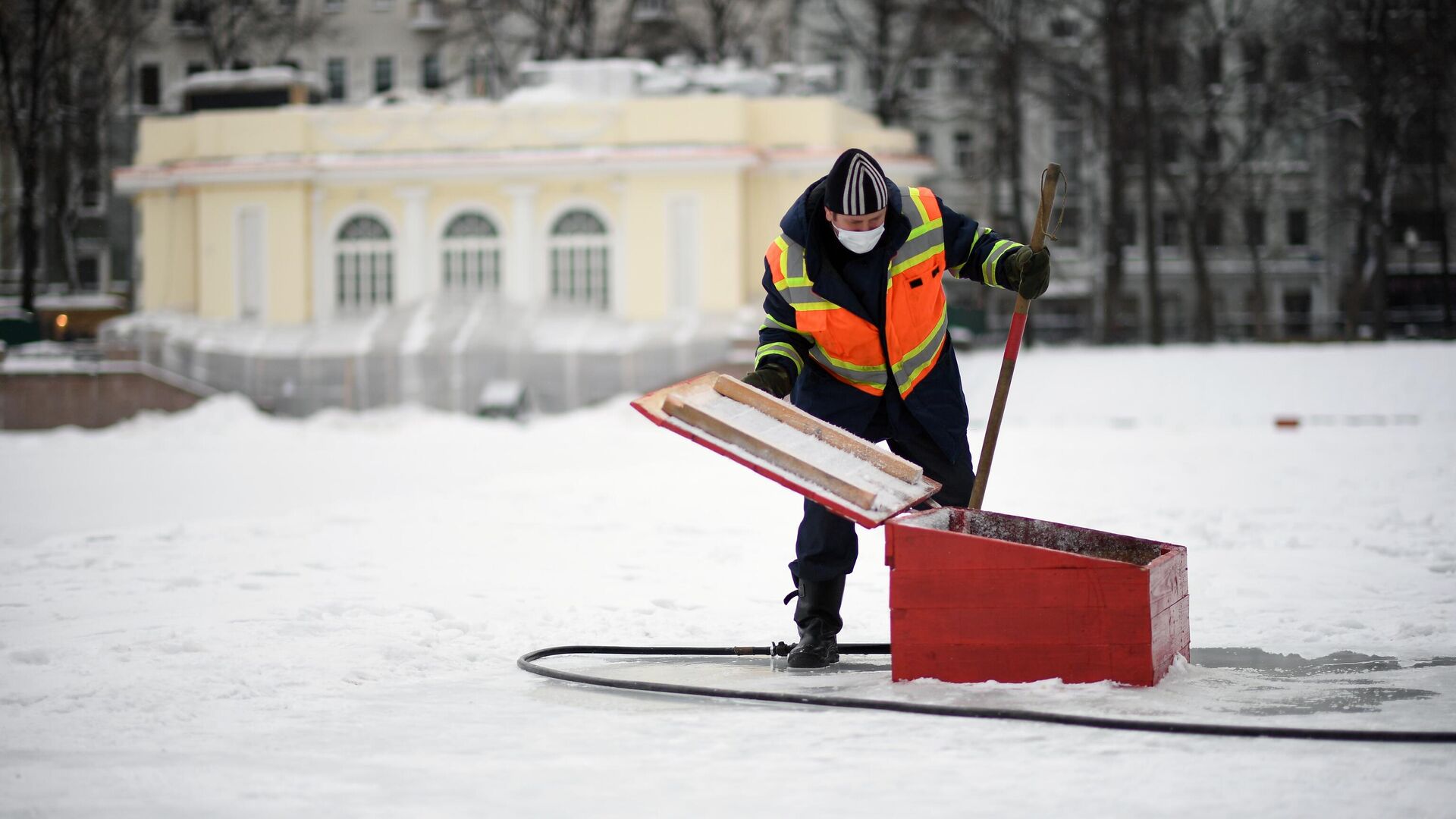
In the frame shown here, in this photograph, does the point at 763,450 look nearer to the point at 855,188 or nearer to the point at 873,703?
the point at 873,703

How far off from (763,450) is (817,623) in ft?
2.58

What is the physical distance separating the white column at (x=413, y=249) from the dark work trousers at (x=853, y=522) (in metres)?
22.4

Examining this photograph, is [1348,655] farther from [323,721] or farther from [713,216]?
[713,216]

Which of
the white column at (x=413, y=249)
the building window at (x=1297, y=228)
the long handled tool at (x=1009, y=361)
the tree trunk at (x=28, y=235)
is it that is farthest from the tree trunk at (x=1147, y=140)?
the long handled tool at (x=1009, y=361)

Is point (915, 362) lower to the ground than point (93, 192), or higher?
lower

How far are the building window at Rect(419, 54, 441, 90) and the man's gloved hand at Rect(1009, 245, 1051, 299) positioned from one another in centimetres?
4403

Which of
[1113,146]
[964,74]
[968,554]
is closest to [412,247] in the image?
[1113,146]

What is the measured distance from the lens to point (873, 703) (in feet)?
13.7

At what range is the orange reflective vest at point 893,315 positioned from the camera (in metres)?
5.01

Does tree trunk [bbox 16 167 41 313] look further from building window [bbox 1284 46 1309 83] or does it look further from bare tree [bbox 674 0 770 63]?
building window [bbox 1284 46 1309 83]

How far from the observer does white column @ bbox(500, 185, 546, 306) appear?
1040 inches

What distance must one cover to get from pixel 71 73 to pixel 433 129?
19.7 m

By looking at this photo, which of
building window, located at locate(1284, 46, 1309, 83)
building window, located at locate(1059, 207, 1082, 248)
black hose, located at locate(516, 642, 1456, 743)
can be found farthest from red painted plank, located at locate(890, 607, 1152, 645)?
building window, located at locate(1059, 207, 1082, 248)

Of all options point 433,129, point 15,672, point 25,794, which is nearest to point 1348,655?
point 25,794
